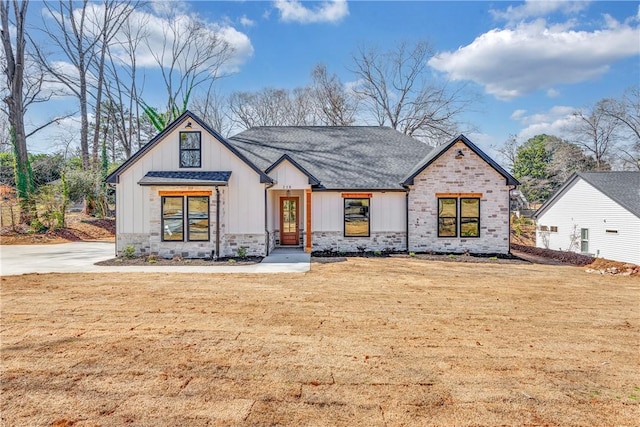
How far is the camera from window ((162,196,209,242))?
1280cm

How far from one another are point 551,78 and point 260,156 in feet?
62.4

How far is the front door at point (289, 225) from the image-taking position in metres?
16.0

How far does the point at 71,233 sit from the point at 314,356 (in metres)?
20.5

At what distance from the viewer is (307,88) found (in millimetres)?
35969

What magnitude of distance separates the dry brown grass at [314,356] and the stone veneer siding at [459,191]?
6.14m

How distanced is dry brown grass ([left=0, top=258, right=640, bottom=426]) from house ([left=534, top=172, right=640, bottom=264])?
1127 centimetres

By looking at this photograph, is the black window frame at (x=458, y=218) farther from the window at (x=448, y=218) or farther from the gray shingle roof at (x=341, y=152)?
the gray shingle roof at (x=341, y=152)

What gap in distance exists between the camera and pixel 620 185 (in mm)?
18203

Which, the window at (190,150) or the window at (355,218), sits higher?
the window at (190,150)

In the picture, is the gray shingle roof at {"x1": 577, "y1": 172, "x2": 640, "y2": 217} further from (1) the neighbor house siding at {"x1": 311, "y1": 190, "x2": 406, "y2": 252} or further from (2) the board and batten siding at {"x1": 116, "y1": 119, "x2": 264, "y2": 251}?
(2) the board and batten siding at {"x1": 116, "y1": 119, "x2": 264, "y2": 251}

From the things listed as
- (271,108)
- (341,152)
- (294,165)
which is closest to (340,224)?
(294,165)

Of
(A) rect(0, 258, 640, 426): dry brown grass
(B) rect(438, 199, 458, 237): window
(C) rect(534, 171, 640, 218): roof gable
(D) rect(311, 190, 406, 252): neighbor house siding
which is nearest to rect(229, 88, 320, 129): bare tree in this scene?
(D) rect(311, 190, 406, 252): neighbor house siding

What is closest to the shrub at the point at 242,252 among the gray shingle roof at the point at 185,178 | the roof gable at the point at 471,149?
the gray shingle roof at the point at 185,178

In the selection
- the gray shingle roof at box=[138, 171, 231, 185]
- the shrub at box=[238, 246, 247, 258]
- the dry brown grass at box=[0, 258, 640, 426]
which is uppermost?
the gray shingle roof at box=[138, 171, 231, 185]
